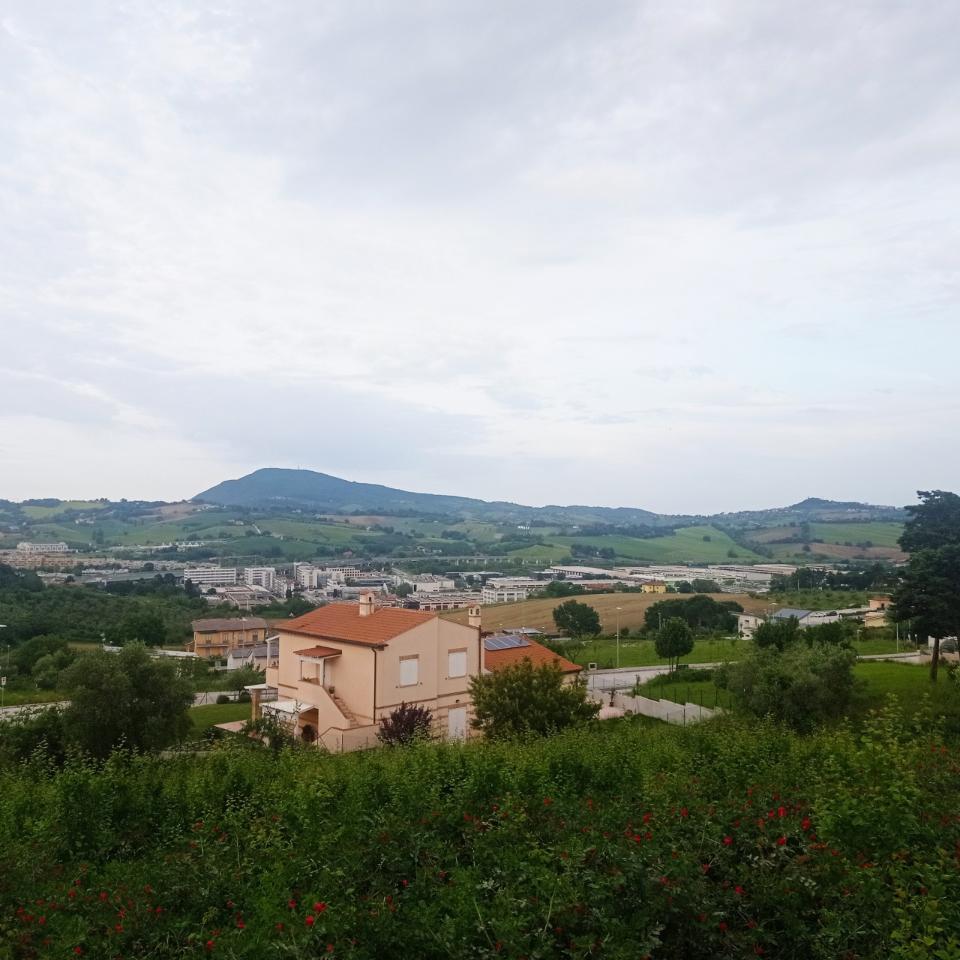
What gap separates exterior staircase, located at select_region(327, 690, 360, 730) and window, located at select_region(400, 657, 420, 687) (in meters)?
2.14

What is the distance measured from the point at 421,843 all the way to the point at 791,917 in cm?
300

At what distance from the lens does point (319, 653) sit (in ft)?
92.7

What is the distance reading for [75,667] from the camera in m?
24.2

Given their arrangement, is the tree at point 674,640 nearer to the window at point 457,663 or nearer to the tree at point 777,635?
the tree at point 777,635

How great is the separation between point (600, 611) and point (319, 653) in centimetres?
5712

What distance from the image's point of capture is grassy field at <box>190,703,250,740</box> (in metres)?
33.4

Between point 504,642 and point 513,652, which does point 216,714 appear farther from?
point 513,652

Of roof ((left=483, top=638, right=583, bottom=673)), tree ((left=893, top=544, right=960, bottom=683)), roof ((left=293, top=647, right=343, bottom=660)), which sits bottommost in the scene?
roof ((left=483, top=638, right=583, bottom=673))

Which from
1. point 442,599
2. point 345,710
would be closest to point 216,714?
point 345,710

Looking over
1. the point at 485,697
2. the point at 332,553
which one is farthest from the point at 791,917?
the point at 332,553

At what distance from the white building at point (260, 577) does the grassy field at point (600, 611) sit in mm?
69183

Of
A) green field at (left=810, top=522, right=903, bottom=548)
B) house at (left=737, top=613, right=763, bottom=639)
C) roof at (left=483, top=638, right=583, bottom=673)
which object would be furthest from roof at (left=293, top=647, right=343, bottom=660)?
green field at (left=810, top=522, right=903, bottom=548)

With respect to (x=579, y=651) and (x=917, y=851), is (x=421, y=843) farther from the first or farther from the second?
(x=579, y=651)

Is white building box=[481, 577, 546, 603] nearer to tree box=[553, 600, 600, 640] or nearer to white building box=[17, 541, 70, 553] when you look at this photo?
tree box=[553, 600, 600, 640]
